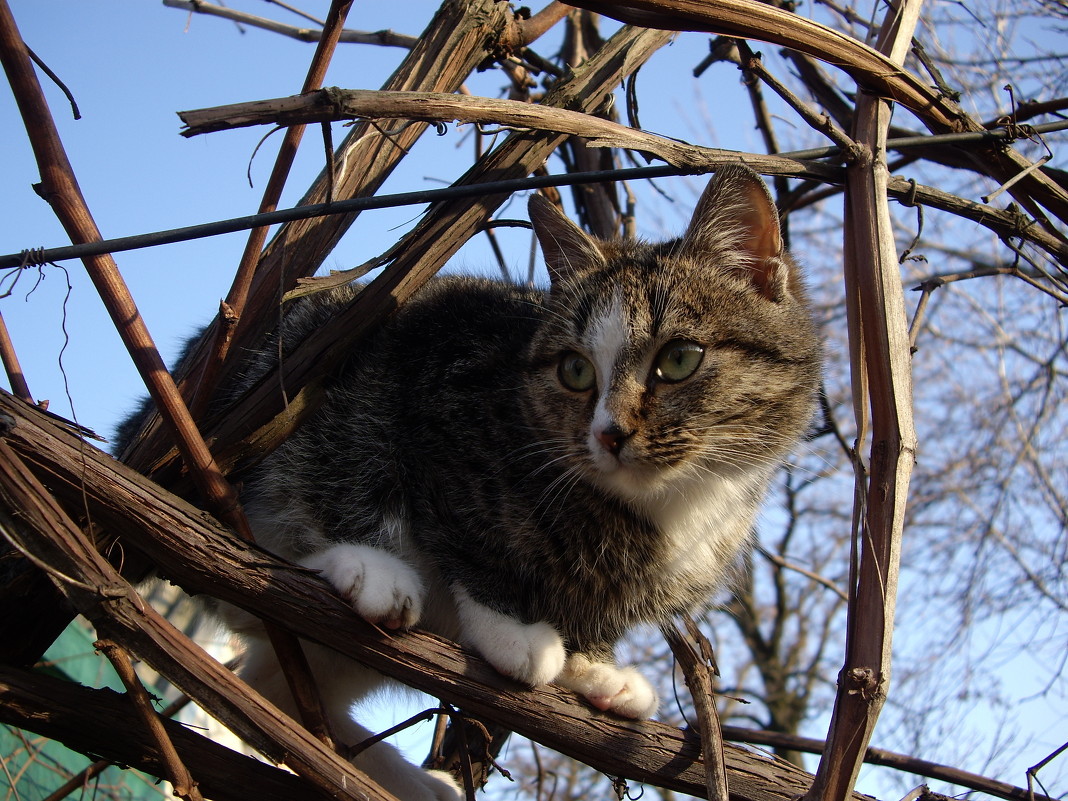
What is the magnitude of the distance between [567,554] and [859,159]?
3.36 ft

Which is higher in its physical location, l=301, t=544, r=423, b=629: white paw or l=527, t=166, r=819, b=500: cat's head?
l=527, t=166, r=819, b=500: cat's head

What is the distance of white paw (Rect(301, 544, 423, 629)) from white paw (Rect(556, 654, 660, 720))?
42 centimetres

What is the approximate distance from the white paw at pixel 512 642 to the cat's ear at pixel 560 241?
872 millimetres

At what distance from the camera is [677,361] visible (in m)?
1.93

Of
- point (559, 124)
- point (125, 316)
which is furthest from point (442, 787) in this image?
point (559, 124)

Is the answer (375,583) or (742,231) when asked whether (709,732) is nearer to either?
(375,583)

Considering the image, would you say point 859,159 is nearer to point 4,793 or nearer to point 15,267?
point 15,267

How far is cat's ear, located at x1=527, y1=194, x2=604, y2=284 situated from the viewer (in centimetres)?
226

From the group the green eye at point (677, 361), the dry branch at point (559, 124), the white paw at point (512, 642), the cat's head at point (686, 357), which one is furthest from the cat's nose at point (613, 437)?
the dry branch at point (559, 124)

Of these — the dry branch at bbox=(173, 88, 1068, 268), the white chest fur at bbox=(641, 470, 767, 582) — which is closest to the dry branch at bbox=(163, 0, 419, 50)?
the dry branch at bbox=(173, 88, 1068, 268)

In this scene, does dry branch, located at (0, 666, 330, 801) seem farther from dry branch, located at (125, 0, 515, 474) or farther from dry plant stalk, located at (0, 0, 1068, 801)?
dry branch, located at (125, 0, 515, 474)

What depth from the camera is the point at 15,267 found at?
4.81ft

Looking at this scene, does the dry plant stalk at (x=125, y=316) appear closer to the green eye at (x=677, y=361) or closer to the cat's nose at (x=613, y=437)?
the cat's nose at (x=613, y=437)

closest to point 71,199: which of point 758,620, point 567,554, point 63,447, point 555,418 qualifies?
point 63,447
